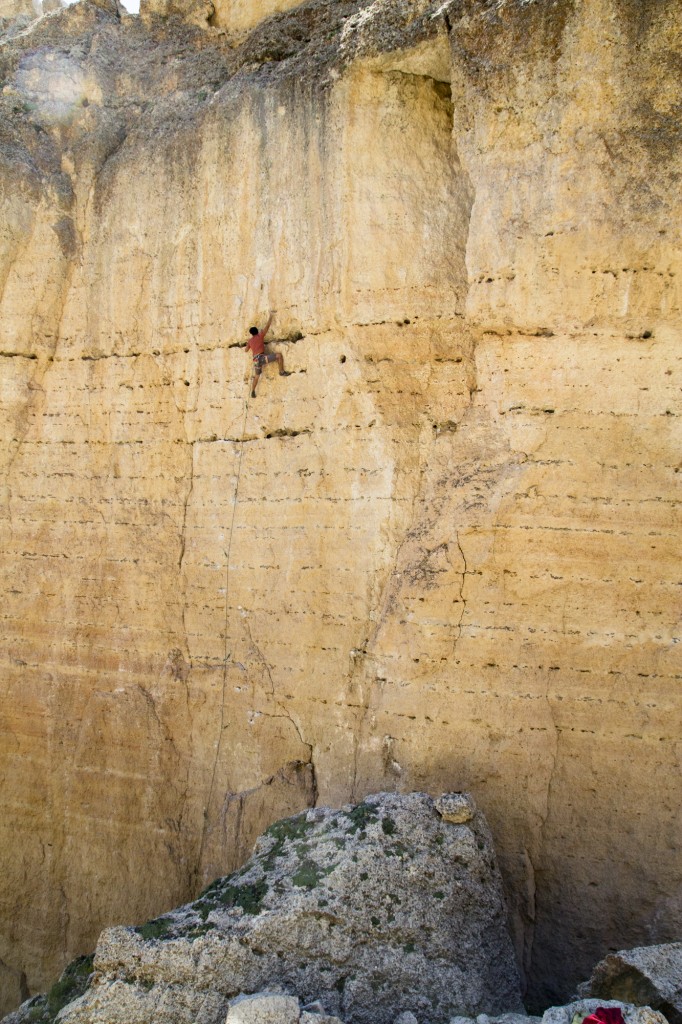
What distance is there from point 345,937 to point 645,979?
144cm

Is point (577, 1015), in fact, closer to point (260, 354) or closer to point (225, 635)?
point (225, 635)

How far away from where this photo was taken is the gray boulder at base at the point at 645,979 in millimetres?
4176

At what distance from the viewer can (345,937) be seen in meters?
4.72

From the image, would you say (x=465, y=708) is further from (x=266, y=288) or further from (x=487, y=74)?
(x=487, y=74)

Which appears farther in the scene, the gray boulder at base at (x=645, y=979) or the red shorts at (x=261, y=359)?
the red shorts at (x=261, y=359)

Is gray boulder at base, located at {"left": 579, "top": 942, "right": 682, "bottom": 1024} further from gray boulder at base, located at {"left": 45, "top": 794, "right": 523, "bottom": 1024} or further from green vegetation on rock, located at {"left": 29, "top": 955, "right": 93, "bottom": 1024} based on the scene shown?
green vegetation on rock, located at {"left": 29, "top": 955, "right": 93, "bottom": 1024}

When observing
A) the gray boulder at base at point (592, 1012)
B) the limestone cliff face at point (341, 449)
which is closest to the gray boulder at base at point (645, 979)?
the gray boulder at base at point (592, 1012)

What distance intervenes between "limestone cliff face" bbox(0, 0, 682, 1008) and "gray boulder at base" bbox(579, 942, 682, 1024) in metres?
0.82

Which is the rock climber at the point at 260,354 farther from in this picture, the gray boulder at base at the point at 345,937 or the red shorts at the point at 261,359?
the gray boulder at base at the point at 345,937

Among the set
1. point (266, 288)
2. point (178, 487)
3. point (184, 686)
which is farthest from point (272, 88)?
point (184, 686)

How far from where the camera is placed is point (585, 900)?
5352 mm

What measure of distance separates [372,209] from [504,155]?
3.18 feet

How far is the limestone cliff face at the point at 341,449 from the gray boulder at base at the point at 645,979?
818mm

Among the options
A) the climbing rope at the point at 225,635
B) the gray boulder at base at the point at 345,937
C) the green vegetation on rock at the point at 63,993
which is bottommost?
the green vegetation on rock at the point at 63,993
